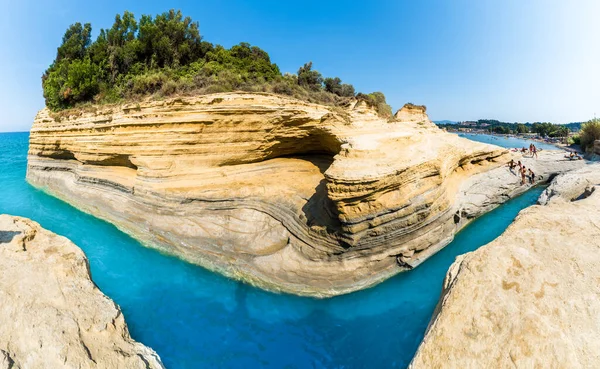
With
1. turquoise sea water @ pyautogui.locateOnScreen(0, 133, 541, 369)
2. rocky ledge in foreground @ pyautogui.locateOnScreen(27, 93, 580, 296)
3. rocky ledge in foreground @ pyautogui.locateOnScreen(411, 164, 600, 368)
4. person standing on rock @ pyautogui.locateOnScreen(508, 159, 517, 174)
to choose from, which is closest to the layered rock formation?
rocky ledge in foreground @ pyautogui.locateOnScreen(27, 93, 580, 296)

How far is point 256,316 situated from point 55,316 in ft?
13.9

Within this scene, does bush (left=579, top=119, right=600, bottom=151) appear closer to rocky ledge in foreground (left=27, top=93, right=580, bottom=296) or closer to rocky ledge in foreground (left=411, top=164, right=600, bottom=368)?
rocky ledge in foreground (left=27, top=93, right=580, bottom=296)

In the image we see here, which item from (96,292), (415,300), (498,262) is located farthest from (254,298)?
(498,262)

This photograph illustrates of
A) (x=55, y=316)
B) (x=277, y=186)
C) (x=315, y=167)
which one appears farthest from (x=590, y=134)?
(x=55, y=316)

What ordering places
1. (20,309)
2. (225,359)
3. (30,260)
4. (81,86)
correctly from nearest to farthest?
(20,309) → (30,260) → (225,359) → (81,86)

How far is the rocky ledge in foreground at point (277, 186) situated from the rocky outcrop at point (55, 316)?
13.8 ft

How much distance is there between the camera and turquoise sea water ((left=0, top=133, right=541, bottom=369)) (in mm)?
5867

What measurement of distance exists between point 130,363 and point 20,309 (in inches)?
68.0

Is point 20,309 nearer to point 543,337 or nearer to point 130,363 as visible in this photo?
point 130,363

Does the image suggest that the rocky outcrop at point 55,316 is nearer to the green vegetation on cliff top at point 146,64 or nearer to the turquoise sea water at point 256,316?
the turquoise sea water at point 256,316

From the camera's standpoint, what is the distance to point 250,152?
1145 cm

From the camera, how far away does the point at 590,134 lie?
26.8m

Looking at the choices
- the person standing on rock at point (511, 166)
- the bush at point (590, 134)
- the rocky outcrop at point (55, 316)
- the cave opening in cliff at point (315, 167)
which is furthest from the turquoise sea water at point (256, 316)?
the bush at point (590, 134)

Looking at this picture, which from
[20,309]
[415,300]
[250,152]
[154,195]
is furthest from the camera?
[250,152]
